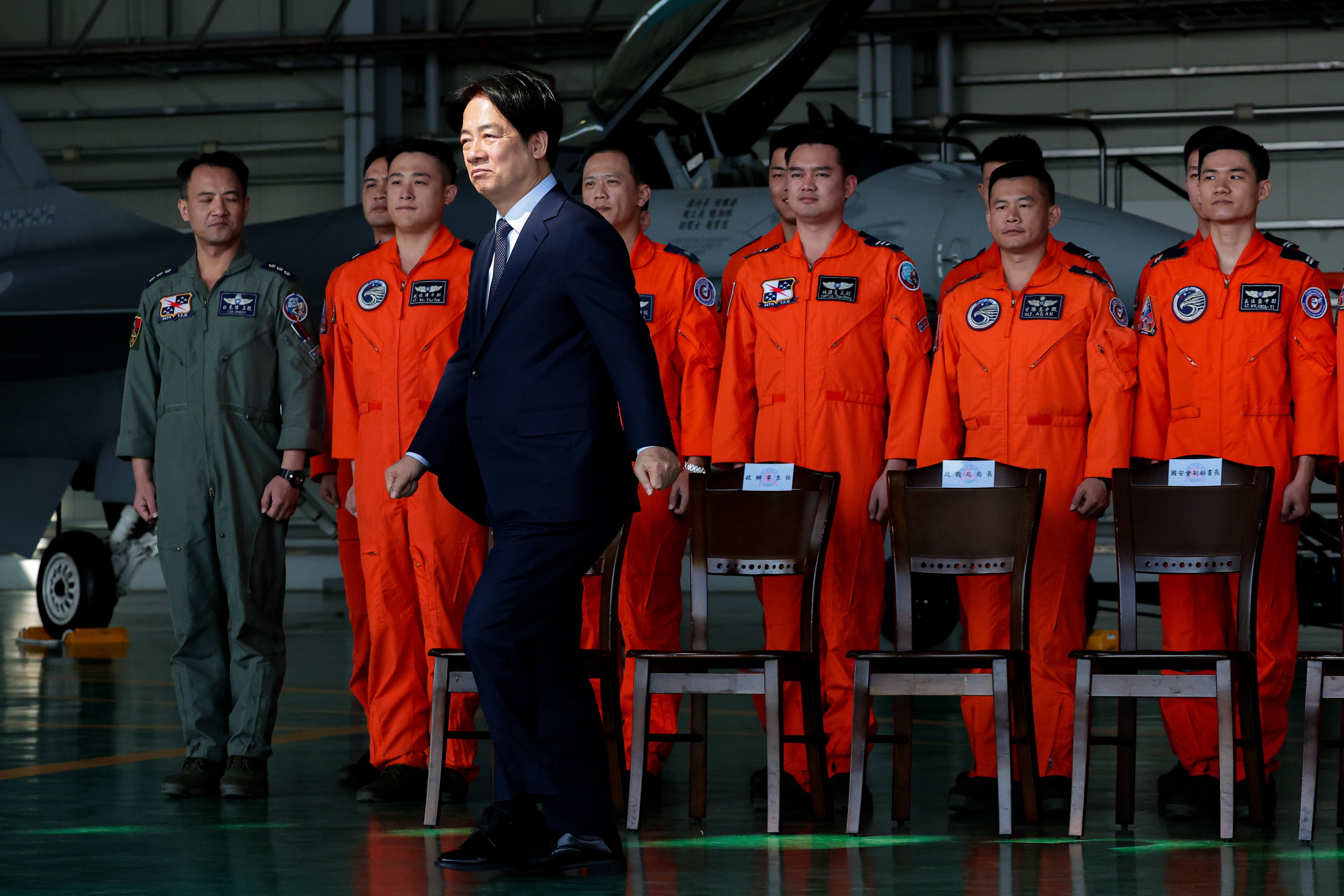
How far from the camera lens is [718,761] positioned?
5312 mm

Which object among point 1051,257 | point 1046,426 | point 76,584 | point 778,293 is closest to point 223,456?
point 778,293

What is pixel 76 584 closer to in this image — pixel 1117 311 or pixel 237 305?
pixel 237 305

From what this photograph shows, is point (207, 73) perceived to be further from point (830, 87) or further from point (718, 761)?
point (718, 761)

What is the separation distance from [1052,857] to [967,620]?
0.99 metres

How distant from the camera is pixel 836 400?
4570mm

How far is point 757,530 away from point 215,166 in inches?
77.4

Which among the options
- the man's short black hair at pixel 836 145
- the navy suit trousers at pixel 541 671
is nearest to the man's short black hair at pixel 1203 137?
the man's short black hair at pixel 836 145

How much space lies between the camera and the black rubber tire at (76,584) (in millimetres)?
10195

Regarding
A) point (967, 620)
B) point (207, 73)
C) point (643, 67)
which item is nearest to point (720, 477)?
point (967, 620)

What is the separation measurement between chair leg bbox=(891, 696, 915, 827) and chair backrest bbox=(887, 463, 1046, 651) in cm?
18

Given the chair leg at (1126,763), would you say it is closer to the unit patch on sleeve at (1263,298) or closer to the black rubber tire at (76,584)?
the unit patch on sleeve at (1263,298)

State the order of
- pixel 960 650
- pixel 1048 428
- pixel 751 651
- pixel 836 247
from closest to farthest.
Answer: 1. pixel 960 650
2. pixel 751 651
3. pixel 1048 428
4. pixel 836 247

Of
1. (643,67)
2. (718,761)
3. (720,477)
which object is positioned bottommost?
(718,761)

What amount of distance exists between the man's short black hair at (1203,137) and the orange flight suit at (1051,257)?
438mm
